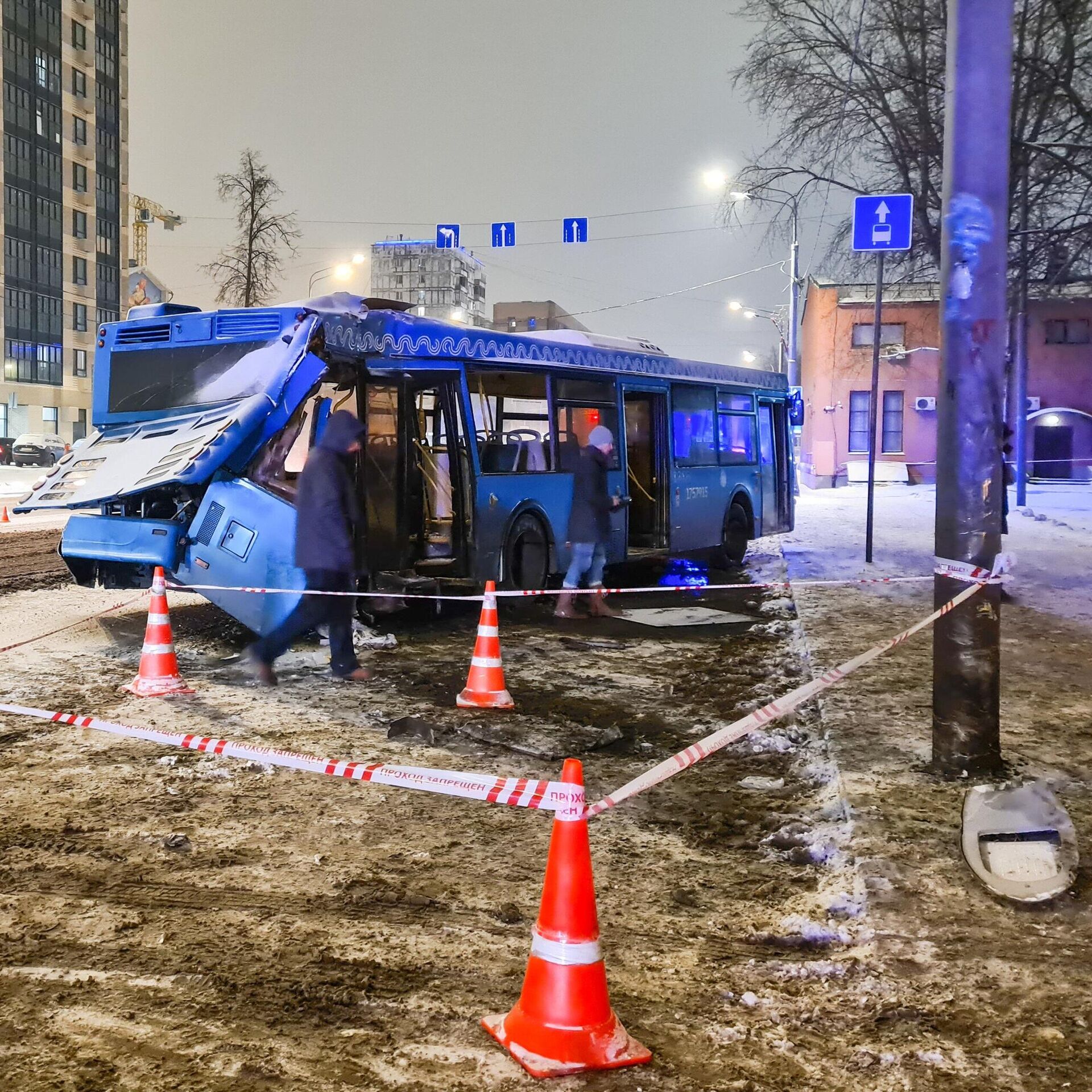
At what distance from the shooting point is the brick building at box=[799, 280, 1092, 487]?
43.8m

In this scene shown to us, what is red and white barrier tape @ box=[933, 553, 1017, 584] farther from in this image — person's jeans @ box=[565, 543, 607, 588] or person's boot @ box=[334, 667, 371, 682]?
person's jeans @ box=[565, 543, 607, 588]

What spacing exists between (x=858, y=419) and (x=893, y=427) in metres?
1.46

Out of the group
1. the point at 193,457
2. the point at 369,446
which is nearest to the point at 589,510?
the point at 369,446

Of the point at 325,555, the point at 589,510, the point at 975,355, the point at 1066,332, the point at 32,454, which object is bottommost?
the point at 325,555

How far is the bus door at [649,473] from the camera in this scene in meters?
14.8

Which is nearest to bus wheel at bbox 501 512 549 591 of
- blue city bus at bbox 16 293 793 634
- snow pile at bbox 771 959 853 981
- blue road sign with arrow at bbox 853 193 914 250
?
blue city bus at bbox 16 293 793 634

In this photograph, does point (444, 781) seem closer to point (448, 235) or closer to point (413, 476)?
point (413, 476)

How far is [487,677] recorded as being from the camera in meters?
7.60

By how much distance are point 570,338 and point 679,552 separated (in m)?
3.59

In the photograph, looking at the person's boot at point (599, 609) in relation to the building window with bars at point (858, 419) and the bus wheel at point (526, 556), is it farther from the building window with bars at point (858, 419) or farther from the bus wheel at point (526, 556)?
the building window with bars at point (858, 419)

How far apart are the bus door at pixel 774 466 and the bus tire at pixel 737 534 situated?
0.81 m

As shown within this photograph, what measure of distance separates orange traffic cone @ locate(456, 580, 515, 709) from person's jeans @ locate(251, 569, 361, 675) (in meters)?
1.23

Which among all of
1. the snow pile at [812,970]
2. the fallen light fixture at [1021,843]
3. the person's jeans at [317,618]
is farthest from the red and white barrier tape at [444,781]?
the person's jeans at [317,618]

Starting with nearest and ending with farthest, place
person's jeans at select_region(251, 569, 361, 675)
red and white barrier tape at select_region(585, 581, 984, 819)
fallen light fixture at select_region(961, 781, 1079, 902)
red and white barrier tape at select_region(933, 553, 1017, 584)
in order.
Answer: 1. red and white barrier tape at select_region(585, 581, 984, 819)
2. fallen light fixture at select_region(961, 781, 1079, 902)
3. red and white barrier tape at select_region(933, 553, 1017, 584)
4. person's jeans at select_region(251, 569, 361, 675)
